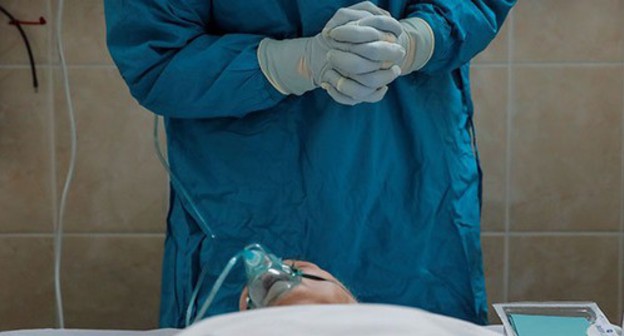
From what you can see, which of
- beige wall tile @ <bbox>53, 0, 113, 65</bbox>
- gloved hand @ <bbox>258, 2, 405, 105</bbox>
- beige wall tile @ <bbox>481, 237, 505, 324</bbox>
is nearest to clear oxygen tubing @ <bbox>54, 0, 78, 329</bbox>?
beige wall tile @ <bbox>53, 0, 113, 65</bbox>

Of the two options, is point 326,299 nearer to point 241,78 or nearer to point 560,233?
point 241,78

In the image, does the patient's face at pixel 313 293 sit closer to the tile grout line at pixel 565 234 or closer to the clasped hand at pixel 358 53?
the clasped hand at pixel 358 53

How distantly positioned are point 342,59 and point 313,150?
0.61ft

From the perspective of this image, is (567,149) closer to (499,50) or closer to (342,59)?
(499,50)

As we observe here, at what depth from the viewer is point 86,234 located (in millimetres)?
1824

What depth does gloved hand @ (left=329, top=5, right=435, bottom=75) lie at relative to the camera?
1.04m

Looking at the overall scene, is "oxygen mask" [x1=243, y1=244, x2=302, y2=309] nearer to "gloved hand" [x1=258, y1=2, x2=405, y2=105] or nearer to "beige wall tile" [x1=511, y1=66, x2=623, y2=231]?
"gloved hand" [x1=258, y1=2, x2=405, y2=105]

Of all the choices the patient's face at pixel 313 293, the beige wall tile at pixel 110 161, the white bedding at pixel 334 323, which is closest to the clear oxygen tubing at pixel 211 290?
the patient's face at pixel 313 293

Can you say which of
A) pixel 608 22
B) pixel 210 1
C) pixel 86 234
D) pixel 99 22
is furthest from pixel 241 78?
pixel 608 22

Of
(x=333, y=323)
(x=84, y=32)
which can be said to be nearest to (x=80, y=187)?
(x=84, y=32)

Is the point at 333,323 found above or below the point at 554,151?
above

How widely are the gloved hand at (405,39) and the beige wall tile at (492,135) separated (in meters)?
0.65

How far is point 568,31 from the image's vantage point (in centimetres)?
Result: 177

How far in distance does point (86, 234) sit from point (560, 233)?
0.97 metres
